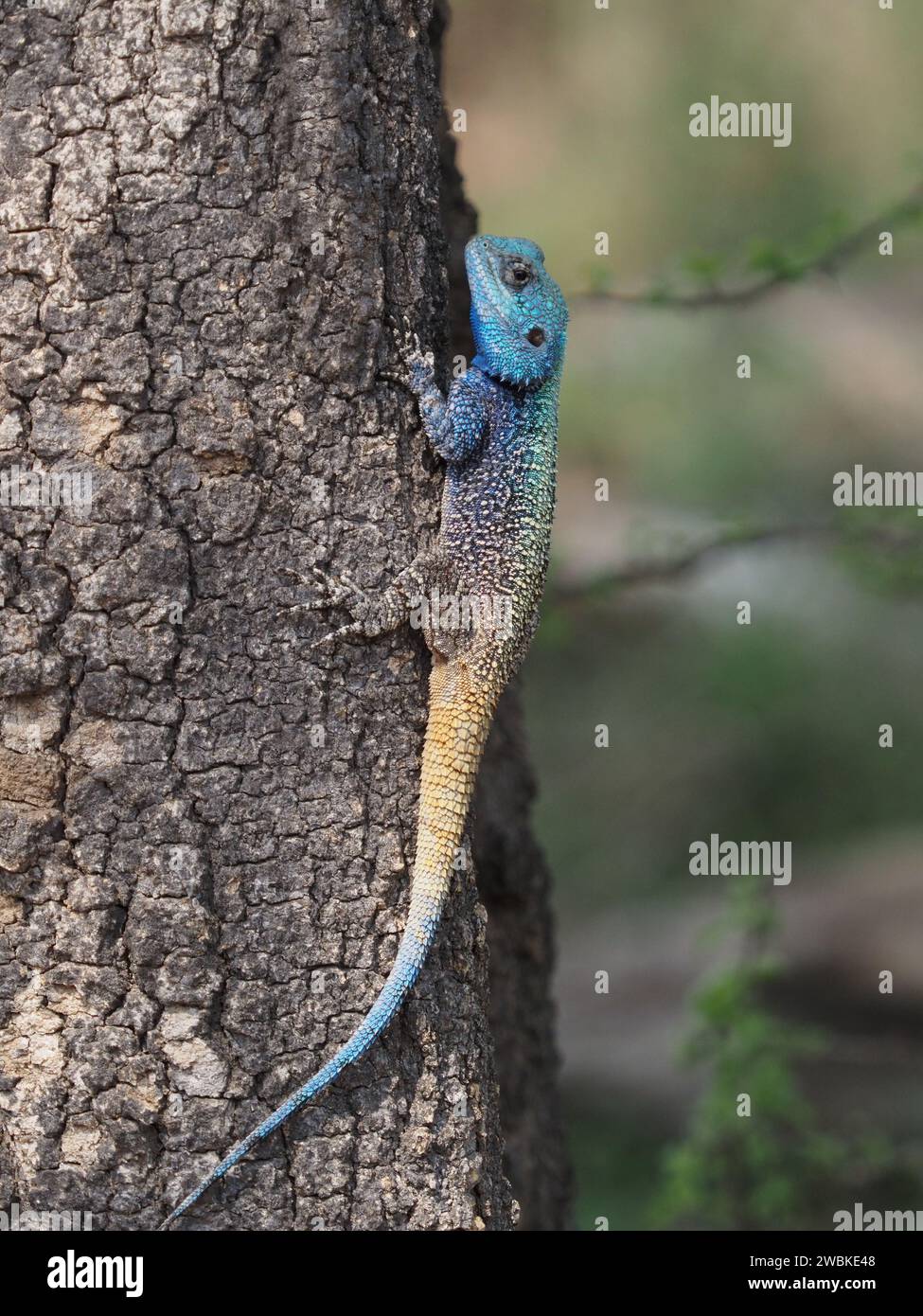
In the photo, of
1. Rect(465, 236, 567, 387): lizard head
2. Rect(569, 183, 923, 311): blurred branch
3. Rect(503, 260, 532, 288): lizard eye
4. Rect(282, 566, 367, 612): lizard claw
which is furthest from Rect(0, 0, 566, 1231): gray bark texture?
Rect(569, 183, 923, 311): blurred branch

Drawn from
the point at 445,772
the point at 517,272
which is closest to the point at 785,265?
the point at 517,272

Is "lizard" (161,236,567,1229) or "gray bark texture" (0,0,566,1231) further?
"lizard" (161,236,567,1229)

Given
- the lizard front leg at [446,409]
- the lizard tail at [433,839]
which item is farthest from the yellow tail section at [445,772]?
the lizard front leg at [446,409]

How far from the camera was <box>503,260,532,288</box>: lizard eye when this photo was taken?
361 centimetres

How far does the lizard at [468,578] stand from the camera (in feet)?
9.12

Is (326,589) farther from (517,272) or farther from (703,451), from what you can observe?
(703,451)

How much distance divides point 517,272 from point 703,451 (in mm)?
6357

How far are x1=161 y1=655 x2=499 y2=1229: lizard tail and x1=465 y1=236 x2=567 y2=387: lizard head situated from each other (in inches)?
36.1

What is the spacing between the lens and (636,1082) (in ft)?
25.4

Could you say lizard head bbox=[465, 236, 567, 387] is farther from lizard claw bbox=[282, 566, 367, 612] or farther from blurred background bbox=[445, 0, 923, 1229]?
blurred background bbox=[445, 0, 923, 1229]

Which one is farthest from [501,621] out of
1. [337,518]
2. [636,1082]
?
[636,1082]

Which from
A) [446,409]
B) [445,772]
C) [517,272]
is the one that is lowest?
[445,772]

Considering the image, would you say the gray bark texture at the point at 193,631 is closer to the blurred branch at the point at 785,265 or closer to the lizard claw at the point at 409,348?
the lizard claw at the point at 409,348

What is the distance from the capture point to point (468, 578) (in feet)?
10.1
